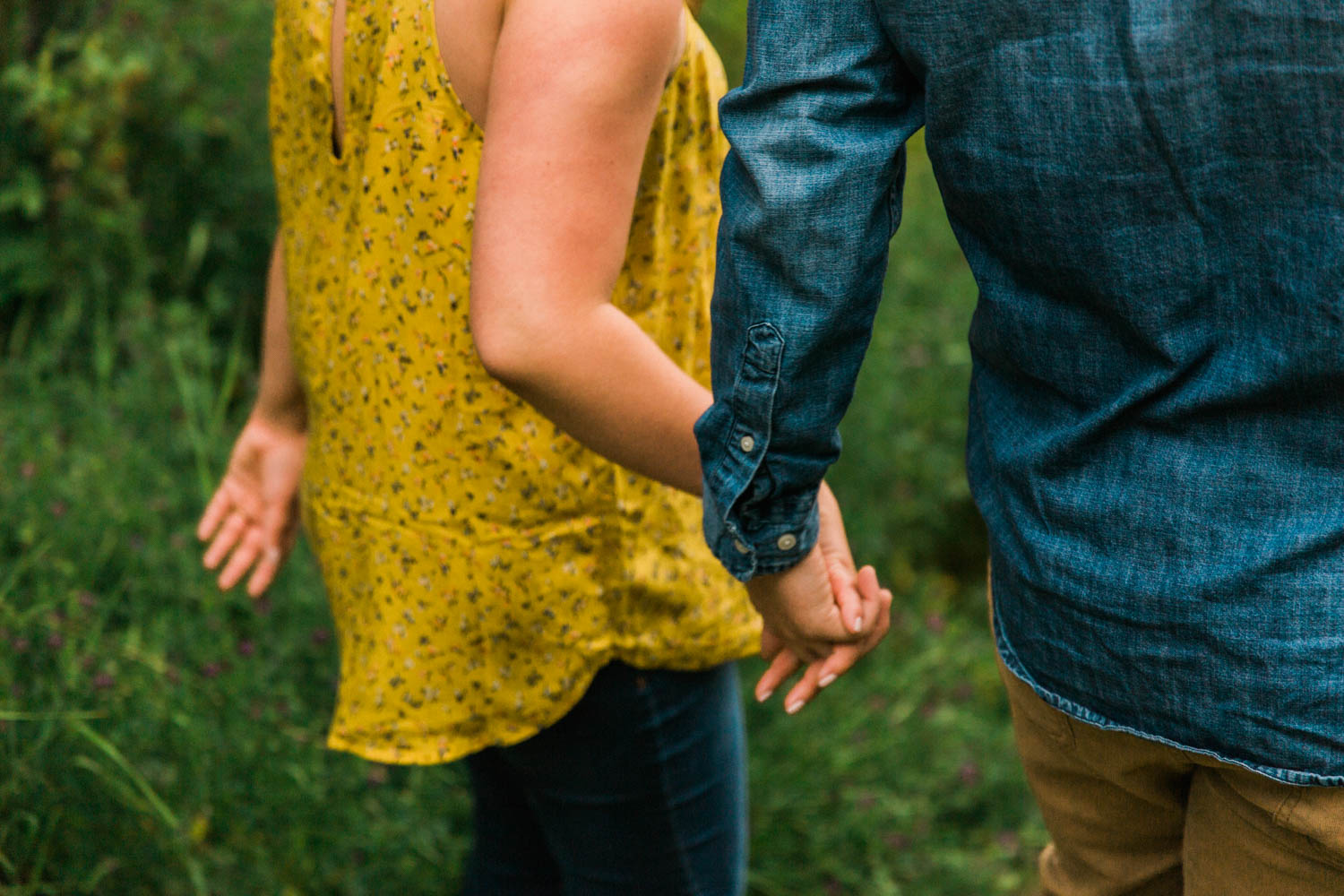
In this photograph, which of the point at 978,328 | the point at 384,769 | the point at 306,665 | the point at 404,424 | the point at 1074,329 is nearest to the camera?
the point at 1074,329

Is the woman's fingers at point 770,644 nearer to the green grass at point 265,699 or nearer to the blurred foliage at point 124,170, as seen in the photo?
the green grass at point 265,699

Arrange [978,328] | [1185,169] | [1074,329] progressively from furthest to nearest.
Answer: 1. [978,328]
2. [1074,329]
3. [1185,169]

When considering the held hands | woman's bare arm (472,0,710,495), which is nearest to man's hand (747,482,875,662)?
the held hands

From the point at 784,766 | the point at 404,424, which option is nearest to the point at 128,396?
the point at 784,766

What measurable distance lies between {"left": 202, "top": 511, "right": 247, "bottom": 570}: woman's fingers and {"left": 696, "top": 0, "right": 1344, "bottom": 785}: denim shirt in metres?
0.92

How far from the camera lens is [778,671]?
143cm

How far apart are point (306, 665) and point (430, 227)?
159cm

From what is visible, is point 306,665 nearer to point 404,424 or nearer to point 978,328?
point 404,424

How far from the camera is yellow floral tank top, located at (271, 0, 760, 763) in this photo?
129 centimetres

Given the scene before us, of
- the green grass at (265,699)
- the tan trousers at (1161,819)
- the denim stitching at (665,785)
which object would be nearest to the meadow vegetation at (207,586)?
the green grass at (265,699)

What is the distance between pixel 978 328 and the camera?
1.19m

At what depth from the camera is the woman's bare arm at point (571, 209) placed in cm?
111

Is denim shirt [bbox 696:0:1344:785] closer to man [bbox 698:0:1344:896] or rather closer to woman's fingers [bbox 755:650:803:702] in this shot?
man [bbox 698:0:1344:896]

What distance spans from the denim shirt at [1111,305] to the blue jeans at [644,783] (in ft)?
1.17
